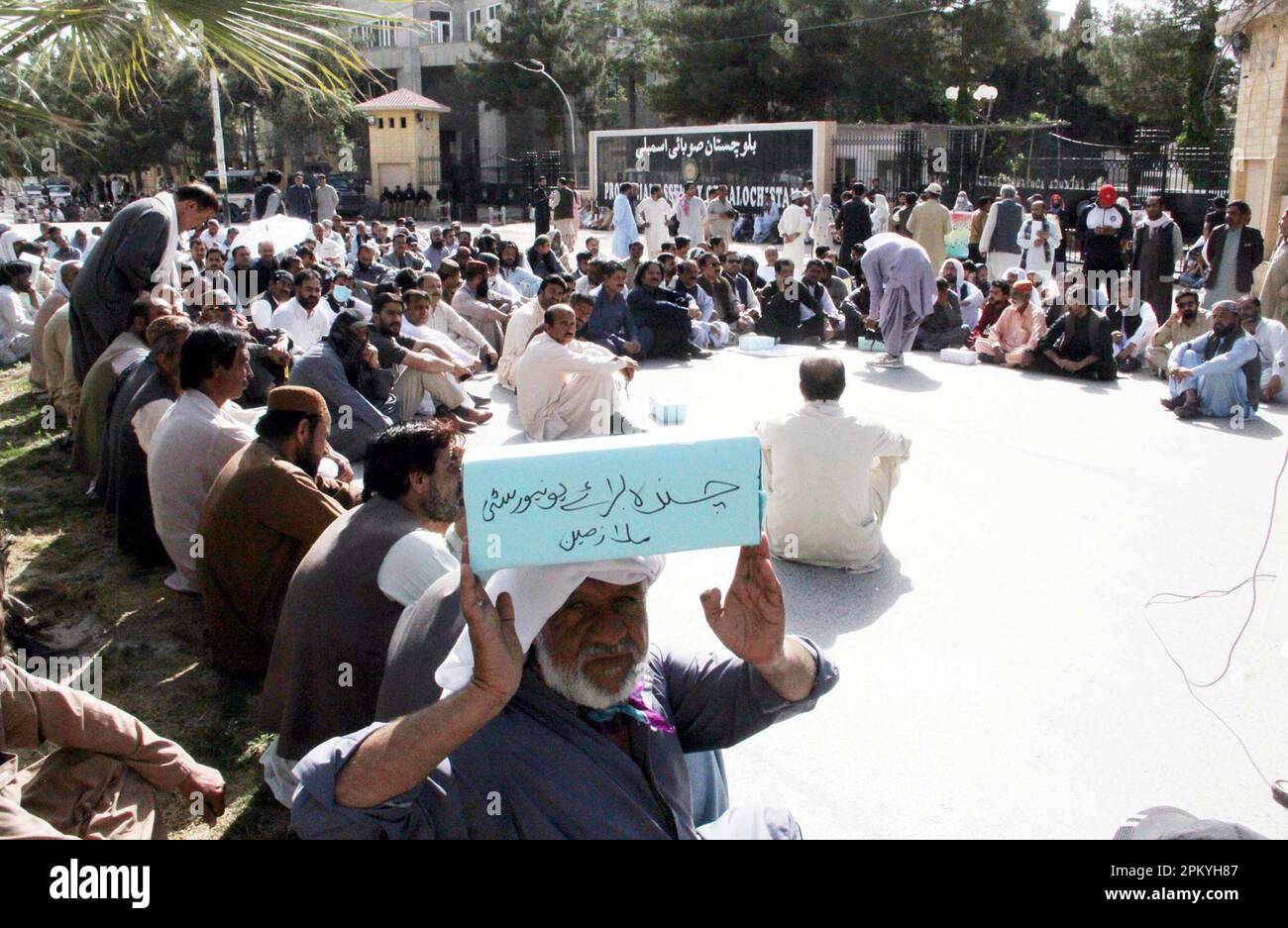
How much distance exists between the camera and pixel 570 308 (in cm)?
783

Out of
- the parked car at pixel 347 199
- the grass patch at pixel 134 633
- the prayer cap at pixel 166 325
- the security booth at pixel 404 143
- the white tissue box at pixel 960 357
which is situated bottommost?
the grass patch at pixel 134 633

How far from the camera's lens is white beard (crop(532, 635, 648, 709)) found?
208 centimetres

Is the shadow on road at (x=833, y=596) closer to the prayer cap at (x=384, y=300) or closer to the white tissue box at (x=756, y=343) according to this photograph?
the prayer cap at (x=384, y=300)

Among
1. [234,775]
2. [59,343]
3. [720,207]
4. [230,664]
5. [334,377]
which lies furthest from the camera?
[720,207]

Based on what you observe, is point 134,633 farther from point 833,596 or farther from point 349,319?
point 833,596

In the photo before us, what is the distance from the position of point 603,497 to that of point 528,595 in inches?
15.1

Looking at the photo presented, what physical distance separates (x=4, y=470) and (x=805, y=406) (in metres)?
5.40

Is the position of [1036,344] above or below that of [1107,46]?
below

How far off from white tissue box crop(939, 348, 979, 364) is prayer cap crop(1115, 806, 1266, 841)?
9.35 meters

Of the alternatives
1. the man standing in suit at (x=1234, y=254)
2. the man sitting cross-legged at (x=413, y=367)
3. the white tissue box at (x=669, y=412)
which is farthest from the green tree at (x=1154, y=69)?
the man sitting cross-legged at (x=413, y=367)

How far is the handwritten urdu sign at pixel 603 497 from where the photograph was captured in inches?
63.4

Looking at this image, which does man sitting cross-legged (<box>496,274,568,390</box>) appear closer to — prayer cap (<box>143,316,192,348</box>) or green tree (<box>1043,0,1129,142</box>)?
prayer cap (<box>143,316,192,348</box>)
